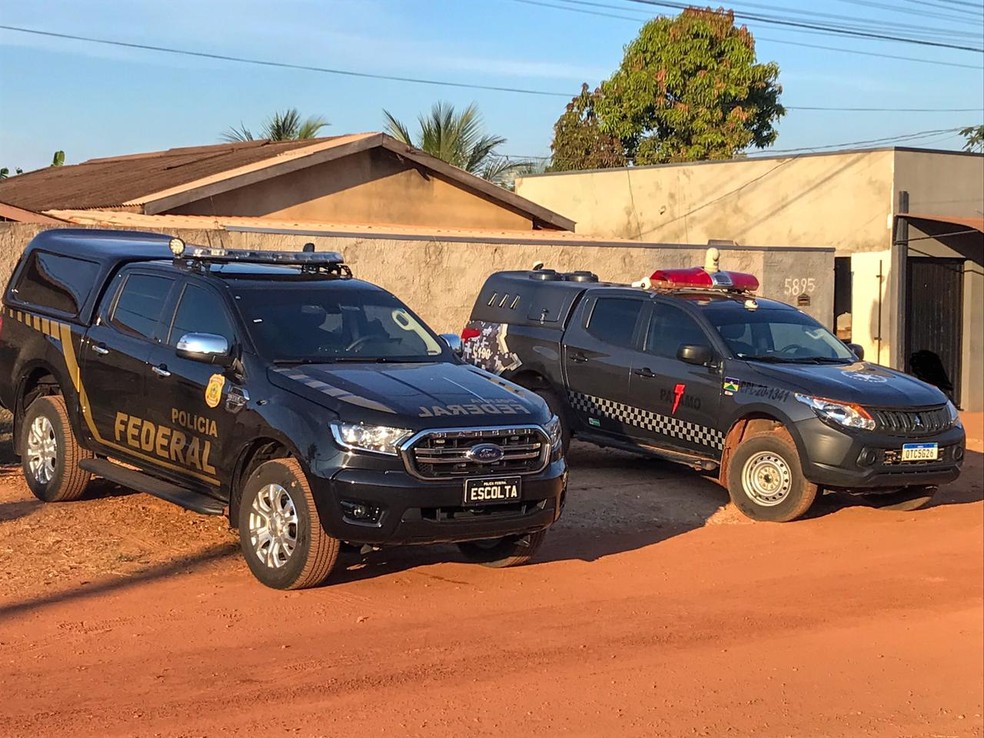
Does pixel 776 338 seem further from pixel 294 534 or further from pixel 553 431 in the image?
pixel 294 534

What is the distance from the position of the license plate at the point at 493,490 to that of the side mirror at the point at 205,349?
1.74 m

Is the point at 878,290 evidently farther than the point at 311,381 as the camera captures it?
Yes

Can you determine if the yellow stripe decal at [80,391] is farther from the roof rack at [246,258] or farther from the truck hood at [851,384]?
the truck hood at [851,384]

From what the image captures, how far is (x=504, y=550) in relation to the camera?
8094 millimetres

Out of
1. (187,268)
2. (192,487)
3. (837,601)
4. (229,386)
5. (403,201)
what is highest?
(403,201)

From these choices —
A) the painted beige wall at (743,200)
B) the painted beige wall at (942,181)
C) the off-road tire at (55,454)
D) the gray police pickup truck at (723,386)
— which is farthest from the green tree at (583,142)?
the off-road tire at (55,454)

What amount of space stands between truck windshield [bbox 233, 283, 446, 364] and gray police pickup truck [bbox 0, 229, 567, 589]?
0.05ft

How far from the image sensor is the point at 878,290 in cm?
1964

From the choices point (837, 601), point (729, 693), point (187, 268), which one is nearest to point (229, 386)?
point (187, 268)

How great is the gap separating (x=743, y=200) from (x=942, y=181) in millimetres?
3197

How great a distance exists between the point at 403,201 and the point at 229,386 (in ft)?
42.2

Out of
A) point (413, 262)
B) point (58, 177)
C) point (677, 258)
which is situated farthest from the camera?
point (58, 177)

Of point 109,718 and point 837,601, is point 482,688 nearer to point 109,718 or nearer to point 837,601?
point 109,718

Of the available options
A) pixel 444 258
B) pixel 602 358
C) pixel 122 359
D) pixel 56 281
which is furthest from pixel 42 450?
pixel 444 258
